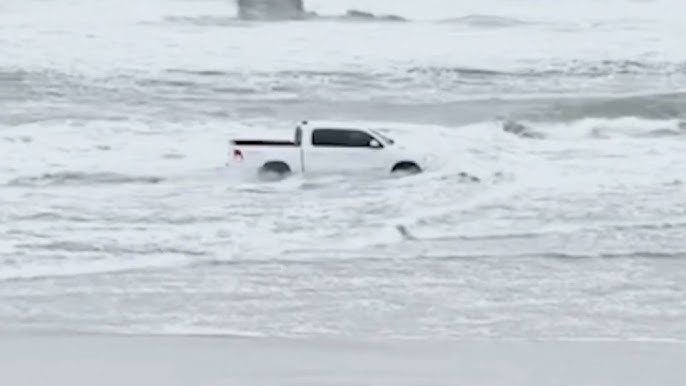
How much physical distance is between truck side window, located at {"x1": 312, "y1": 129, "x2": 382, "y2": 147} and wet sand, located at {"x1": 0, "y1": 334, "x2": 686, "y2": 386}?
560 centimetres

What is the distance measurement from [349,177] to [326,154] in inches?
13.1

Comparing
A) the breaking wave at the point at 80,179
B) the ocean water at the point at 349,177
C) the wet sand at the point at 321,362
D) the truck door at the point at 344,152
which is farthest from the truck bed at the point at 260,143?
the wet sand at the point at 321,362

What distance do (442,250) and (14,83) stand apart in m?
8.23

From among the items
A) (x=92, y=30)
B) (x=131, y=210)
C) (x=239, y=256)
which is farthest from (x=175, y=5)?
(x=239, y=256)

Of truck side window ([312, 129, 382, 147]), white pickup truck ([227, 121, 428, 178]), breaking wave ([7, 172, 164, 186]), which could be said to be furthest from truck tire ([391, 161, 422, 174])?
breaking wave ([7, 172, 164, 186])

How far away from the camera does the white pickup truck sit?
12734mm

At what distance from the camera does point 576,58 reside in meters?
18.0

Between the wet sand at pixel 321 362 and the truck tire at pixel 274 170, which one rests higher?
the truck tire at pixel 274 170

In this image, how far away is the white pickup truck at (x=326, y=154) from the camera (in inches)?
501

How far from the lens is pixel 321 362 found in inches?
270

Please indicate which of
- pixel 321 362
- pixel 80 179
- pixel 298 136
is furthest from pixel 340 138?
pixel 321 362

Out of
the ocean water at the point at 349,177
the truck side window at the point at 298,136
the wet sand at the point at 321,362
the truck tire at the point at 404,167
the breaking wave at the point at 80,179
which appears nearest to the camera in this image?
the wet sand at the point at 321,362

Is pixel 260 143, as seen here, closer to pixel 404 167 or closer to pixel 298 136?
pixel 298 136

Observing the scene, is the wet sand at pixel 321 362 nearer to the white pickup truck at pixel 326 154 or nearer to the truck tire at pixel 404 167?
the white pickup truck at pixel 326 154
